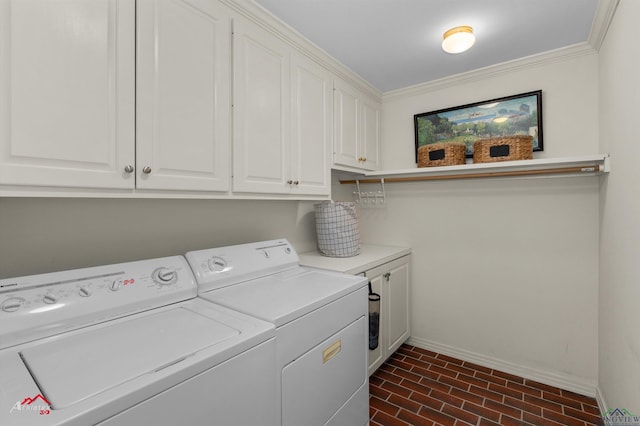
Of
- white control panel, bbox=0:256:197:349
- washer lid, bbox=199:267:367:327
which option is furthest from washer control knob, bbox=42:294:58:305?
washer lid, bbox=199:267:367:327

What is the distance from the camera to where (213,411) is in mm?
900

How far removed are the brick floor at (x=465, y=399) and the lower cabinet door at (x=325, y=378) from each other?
408 millimetres

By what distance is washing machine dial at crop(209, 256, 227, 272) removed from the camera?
1.52 meters

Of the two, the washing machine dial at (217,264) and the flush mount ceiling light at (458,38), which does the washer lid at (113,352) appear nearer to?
the washing machine dial at (217,264)

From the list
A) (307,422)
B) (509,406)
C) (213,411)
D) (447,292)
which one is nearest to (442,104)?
(447,292)

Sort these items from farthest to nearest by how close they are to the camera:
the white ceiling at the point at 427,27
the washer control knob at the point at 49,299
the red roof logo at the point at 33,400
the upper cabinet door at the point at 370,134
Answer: the upper cabinet door at the point at 370,134 → the white ceiling at the point at 427,27 → the washer control knob at the point at 49,299 → the red roof logo at the point at 33,400

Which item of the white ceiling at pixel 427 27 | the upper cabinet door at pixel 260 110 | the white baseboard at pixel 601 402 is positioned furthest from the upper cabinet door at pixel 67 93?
the white baseboard at pixel 601 402

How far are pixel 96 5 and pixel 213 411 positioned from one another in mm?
1397

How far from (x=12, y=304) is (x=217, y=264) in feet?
2.41

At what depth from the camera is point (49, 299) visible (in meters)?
1.04

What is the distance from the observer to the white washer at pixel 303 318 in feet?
Answer: 3.96

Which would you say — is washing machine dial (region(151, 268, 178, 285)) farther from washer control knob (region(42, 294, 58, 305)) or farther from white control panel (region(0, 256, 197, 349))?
washer control knob (region(42, 294, 58, 305))

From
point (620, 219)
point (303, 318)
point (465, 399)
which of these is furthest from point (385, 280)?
point (620, 219)

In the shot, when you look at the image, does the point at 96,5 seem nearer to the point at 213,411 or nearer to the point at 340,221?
the point at 213,411
